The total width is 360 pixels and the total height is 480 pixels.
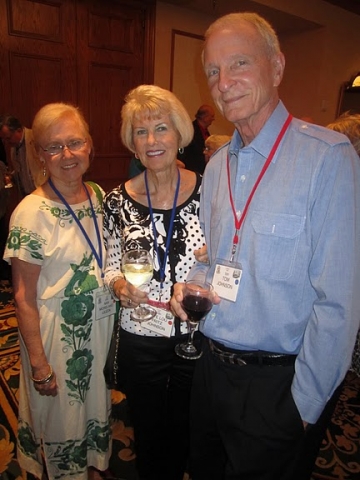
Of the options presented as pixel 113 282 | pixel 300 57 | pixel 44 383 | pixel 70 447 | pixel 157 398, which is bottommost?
pixel 70 447

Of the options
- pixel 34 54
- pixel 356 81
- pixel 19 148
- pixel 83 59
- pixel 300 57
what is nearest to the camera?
pixel 19 148

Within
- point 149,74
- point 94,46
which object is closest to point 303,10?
point 149,74

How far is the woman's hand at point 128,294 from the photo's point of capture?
1.30 m

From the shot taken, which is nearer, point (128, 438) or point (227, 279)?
point (227, 279)

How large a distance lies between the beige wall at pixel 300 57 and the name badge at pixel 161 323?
465 centimetres

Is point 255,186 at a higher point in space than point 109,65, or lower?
lower

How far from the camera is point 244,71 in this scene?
1063 millimetres

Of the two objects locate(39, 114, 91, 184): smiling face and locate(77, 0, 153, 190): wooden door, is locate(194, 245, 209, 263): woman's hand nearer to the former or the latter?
locate(39, 114, 91, 184): smiling face

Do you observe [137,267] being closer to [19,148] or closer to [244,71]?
[244,71]

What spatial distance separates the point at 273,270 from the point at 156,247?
0.60 meters

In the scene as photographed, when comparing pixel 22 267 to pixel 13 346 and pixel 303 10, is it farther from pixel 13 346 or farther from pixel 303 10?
pixel 303 10

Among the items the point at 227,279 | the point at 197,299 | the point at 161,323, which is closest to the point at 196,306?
the point at 197,299

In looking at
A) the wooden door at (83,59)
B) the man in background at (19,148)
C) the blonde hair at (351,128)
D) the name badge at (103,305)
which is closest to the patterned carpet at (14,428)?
the name badge at (103,305)

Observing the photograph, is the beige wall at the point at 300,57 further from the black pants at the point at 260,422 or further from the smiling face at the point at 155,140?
the black pants at the point at 260,422
